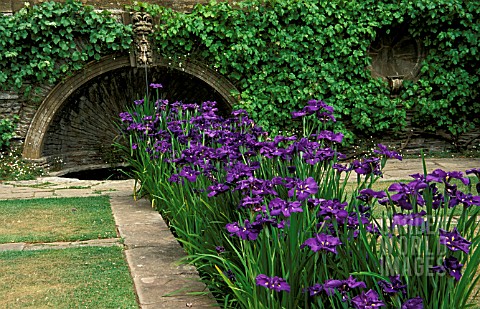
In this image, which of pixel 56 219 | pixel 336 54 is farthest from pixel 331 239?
pixel 336 54

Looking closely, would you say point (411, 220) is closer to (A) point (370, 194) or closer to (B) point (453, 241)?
(B) point (453, 241)

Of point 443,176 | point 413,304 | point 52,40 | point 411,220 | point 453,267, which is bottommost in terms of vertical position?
point 413,304

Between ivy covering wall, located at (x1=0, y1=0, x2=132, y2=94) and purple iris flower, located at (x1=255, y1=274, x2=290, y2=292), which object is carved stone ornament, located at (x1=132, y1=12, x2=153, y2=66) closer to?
ivy covering wall, located at (x1=0, y1=0, x2=132, y2=94)

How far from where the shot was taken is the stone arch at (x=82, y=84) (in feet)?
30.5

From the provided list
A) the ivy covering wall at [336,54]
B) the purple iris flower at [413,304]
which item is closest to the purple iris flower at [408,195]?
the purple iris flower at [413,304]

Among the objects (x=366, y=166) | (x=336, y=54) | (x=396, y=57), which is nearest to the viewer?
(x=366, y=166)

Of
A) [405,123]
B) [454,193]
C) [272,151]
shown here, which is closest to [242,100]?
[405,123]

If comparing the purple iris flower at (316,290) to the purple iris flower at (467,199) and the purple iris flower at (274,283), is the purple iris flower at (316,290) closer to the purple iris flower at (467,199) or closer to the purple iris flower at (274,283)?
the purple iris flower at (274,283)

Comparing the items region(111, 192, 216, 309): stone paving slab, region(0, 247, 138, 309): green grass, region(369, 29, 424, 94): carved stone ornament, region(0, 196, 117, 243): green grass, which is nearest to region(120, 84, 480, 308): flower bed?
region(111, 192, 216, 309): stone paving slab

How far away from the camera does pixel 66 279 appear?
3.72 meters

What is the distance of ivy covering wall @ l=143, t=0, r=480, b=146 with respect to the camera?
9.65 m

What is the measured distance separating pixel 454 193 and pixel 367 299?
1.84 ft

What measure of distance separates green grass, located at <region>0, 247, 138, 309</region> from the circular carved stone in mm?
7116

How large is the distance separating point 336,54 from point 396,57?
1.15m
